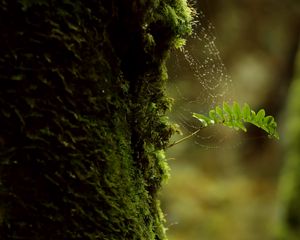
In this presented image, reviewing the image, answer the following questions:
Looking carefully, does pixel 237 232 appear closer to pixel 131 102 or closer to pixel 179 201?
pixel 179 201

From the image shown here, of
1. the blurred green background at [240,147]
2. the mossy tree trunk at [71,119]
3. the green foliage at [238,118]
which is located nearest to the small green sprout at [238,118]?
the green foliage at [238,118]

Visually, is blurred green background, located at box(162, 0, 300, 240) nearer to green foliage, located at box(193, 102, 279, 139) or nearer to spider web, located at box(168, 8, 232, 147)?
spider web, located at box(168, 8, 232, 147)

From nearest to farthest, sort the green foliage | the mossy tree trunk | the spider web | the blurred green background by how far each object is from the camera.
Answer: the mossy tree trunk → the green foliage → the spider web → the blurred green background

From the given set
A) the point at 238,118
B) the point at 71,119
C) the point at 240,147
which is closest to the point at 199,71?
the point at 238,118

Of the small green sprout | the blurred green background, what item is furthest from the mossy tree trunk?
the blurred green background

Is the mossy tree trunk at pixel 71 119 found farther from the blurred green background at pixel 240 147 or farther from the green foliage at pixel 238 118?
the blurred green background at pixel 240 147

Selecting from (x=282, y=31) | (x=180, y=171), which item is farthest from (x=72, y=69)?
(x=282, y=31)
